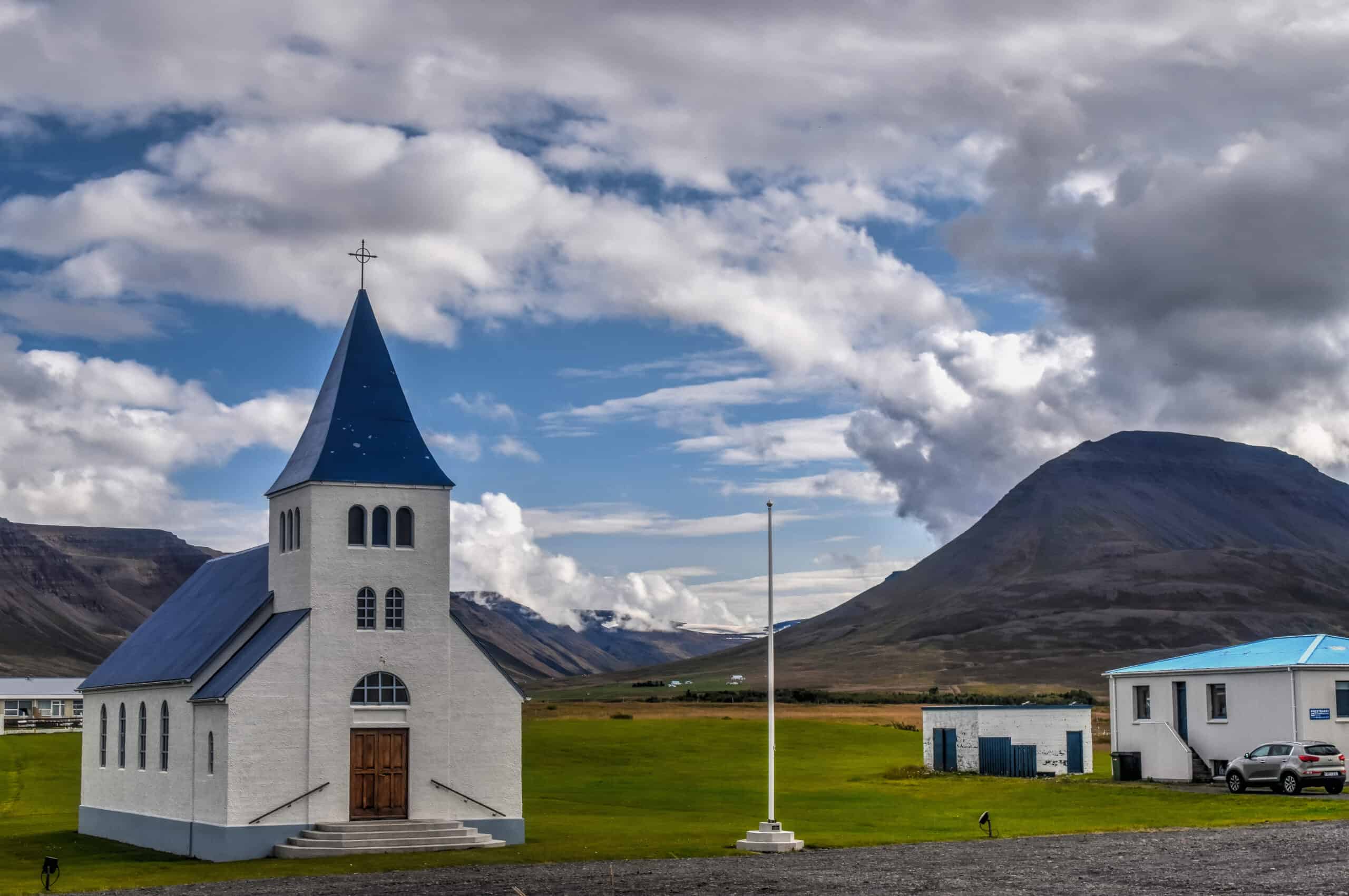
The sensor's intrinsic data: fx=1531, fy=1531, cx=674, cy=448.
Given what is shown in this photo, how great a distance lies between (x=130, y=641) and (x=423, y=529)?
54.8ft

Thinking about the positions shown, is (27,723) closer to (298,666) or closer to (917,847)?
(298,666)

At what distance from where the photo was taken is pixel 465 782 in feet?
135

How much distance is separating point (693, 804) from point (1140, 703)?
703 inches

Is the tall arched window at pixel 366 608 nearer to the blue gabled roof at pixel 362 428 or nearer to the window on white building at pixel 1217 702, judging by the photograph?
the blue gabled roof at pixel 362 428

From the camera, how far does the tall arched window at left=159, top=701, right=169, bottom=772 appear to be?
43500 mm

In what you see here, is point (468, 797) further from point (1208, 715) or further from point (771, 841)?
point (1208, 715)

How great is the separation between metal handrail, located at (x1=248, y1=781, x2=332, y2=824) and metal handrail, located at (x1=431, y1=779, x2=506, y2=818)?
2.86 meters

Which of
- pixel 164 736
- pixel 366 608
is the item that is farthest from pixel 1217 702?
pixel 164 736

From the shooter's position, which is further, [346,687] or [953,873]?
[346,687]

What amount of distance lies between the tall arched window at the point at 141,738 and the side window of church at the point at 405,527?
34.8 ft

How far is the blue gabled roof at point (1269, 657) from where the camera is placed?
5312cm

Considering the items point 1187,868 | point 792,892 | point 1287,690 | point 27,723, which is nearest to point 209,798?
point 792,892

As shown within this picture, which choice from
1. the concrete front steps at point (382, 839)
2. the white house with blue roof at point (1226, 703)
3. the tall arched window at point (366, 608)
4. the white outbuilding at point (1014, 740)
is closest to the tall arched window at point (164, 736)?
the concrete front steps at point (382, 839)

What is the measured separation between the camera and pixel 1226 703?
54875 millimetres
